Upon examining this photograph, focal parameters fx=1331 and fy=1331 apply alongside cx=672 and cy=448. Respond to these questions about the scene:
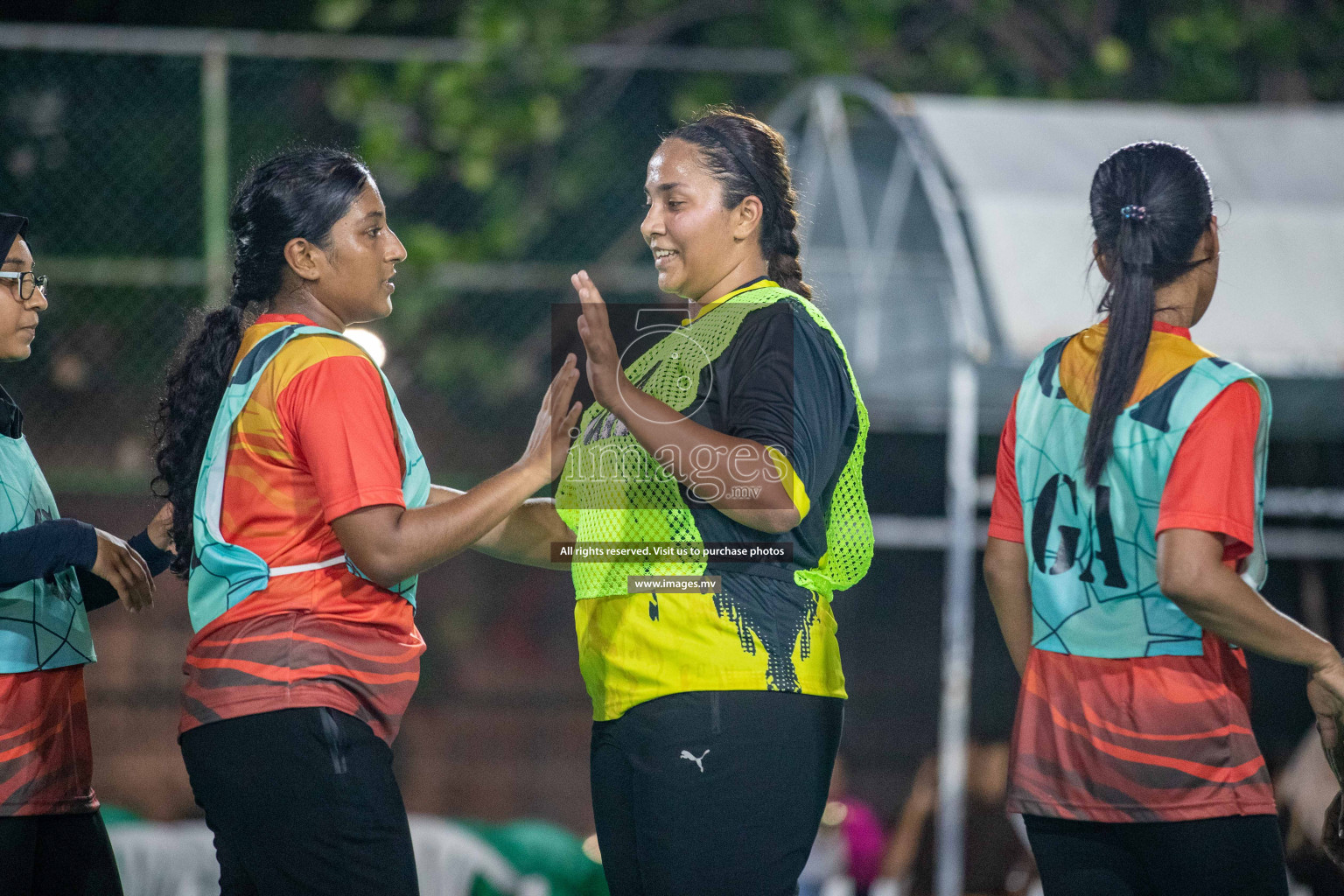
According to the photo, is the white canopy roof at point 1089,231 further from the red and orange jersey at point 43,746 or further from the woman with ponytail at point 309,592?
the red and orange jersey at point 43,746

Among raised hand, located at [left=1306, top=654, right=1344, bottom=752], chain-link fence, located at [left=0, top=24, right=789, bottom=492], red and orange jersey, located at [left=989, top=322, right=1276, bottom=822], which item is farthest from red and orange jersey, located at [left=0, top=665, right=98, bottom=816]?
chain-link fence, located at [left=0, top=24, right=789, bottom=492]

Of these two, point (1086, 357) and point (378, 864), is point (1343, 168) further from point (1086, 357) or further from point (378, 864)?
point (378, 864)

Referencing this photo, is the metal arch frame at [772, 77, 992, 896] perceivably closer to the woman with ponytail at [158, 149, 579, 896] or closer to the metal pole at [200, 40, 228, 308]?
the metal pole at [200, 40, 228, 308]

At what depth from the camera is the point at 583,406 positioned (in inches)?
92.7

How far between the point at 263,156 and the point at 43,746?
16.6 ft

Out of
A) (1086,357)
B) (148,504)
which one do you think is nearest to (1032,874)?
(1086,357)

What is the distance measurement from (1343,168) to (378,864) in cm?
537

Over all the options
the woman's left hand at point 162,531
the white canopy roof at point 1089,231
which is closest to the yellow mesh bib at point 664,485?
the woman's left hand at point 162,531

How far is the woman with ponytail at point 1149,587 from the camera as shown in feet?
6.70

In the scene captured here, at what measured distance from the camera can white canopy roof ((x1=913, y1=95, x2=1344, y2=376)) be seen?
5.08 m

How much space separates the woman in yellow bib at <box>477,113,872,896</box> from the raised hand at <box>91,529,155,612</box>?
0.83 meters

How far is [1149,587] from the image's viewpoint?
2141 millimetres

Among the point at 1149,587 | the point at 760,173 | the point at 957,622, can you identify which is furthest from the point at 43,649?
the point at 957,622

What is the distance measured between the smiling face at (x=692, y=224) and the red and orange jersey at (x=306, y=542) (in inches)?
22.1
